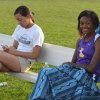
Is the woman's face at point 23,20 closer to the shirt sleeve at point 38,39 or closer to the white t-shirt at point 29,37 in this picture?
the white t-shirt at point 29,37

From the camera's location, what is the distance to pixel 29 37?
682 cm

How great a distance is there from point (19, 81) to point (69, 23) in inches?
433

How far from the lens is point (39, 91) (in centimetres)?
516

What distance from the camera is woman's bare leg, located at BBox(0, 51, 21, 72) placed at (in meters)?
6.78

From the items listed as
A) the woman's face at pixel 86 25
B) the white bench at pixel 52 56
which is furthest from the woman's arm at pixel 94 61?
the white bench at pixel 52 56

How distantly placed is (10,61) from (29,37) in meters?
0.50

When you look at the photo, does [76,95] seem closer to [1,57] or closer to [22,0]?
[1,57]

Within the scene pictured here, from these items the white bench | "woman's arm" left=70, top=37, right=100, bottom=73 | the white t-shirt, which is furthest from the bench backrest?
"woman's arm" left=70, top=37, right=100, bottom=73

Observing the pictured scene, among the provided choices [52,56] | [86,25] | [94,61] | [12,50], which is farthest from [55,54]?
[94,61]

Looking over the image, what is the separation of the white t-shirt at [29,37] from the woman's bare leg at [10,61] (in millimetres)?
253

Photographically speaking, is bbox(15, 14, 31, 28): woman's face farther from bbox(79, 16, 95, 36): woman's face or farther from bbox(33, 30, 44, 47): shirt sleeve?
bbox(79, 16, 95, 36): woman's face

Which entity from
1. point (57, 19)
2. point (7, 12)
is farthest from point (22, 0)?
point (57, 19)

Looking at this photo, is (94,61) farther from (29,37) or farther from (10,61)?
(10,61)

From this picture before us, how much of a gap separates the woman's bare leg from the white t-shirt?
0.25 m
